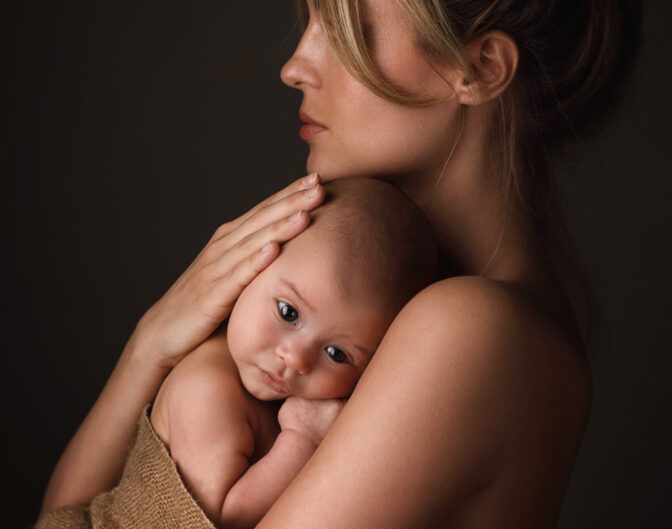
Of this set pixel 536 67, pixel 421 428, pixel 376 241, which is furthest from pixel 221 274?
pixel 536 67

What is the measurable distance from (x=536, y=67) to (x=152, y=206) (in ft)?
5.27

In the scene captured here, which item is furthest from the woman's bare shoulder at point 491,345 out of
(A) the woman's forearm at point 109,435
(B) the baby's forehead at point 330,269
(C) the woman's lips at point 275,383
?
(A) the woman's forearm at point 109,435

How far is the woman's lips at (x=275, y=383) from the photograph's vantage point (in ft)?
4.35

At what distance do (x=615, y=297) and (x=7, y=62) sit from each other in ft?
6.81

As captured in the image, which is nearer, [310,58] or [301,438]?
[301,438]

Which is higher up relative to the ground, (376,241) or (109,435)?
(376,241)

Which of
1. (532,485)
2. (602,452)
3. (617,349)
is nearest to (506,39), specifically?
(532,485)

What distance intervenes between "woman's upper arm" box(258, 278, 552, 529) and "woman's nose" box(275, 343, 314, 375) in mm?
164

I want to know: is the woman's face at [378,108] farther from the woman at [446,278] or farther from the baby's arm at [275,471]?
the baby's arm at [275,471]

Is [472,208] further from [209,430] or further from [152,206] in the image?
[152,206]

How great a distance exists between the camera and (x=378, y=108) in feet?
4.85

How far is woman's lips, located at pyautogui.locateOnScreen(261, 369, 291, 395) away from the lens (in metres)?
1.33

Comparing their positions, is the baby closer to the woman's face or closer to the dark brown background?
the woman's face

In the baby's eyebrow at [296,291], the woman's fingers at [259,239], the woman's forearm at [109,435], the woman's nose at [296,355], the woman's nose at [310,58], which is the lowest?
the woman's forearm at [109,435]
